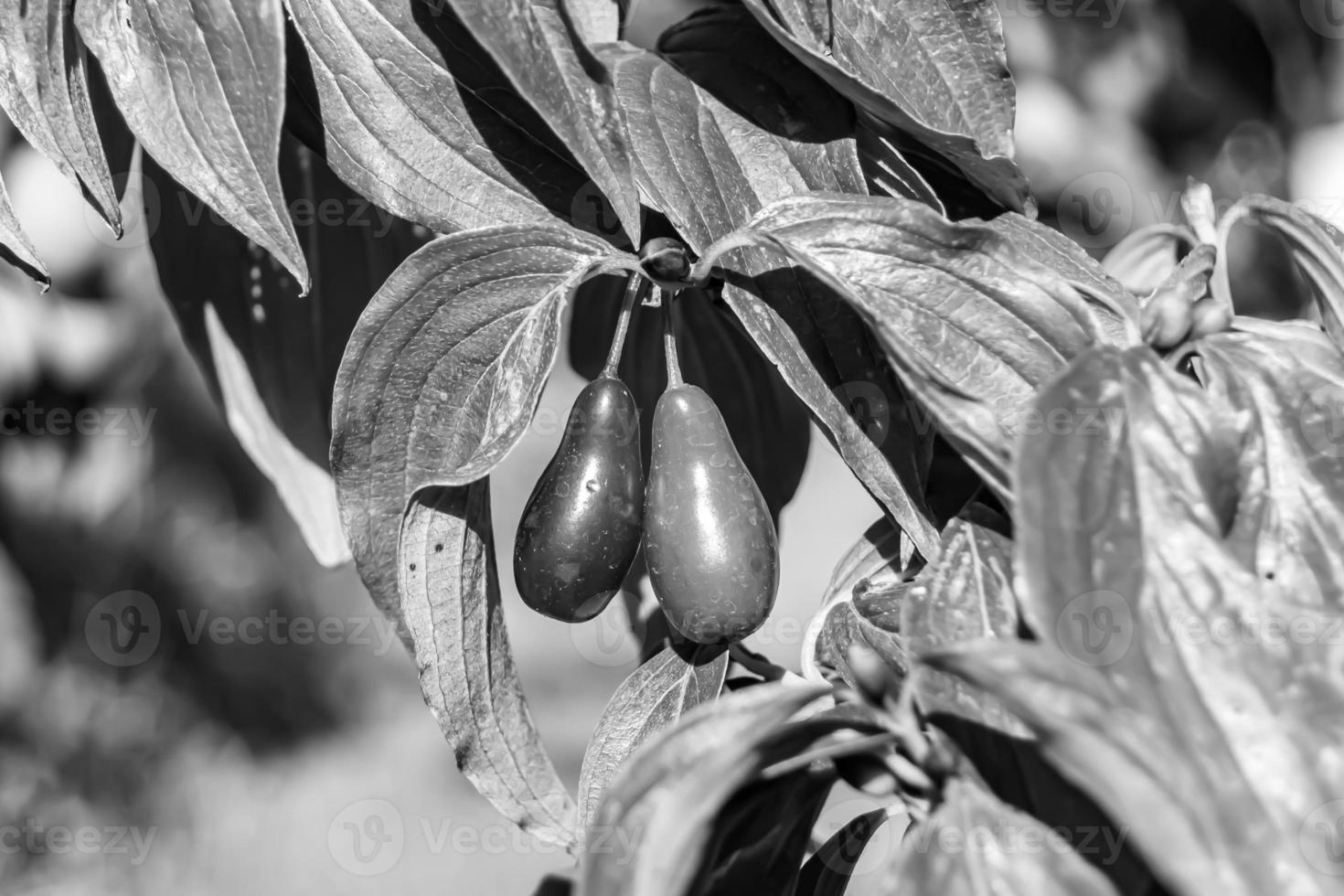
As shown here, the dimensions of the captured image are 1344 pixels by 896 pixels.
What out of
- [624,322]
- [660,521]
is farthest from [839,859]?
[624,322]

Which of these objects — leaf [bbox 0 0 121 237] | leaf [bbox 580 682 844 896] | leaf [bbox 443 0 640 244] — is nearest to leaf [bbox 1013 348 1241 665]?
leaf [bbox 580 682 844 896]

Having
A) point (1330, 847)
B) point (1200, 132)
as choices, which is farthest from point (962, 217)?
point (1200, 132)

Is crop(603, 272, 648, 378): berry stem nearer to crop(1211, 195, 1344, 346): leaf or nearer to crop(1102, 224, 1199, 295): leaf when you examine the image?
crop(1211, 195, 1344, 346): leaf

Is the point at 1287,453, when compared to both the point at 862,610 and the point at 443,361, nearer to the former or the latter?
the point at 862,610

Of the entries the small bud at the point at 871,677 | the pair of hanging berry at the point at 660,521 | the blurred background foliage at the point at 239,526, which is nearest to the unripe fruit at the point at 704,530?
the pair of hanging berry at the point at 660,521

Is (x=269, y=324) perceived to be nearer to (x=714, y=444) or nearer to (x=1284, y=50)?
(x=714, y=444)
